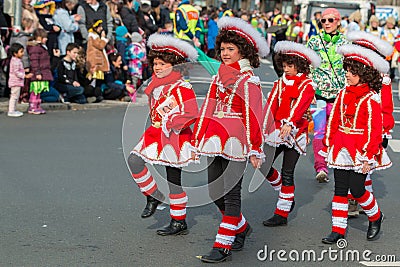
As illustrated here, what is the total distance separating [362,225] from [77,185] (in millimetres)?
2981

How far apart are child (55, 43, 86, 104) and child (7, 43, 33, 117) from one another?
128cm

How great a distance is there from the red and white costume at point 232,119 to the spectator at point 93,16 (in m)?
10.2

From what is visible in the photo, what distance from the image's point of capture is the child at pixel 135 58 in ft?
56.4

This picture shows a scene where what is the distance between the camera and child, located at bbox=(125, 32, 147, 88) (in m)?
17.2

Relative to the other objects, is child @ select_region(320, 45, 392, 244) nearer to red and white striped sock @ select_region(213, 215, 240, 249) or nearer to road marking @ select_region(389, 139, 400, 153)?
red and white striped sock @ select_region(213, 215, 240, 249)

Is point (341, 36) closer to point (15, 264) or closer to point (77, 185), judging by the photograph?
point (77, 185)

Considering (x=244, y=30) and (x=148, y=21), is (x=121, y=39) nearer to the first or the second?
(x=148, y=21)

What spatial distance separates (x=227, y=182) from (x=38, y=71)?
27.3 ft

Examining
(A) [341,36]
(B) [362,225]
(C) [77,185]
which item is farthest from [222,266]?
(A) [341,36]

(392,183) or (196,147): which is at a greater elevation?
(196,147)

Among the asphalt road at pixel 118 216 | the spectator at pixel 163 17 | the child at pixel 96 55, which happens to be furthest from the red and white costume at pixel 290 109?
the spectator at pixel 163 17

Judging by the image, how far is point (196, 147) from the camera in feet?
20.5

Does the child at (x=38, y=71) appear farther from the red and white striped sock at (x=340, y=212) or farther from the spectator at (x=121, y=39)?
the red and white striped sock at (x=340, y=212)

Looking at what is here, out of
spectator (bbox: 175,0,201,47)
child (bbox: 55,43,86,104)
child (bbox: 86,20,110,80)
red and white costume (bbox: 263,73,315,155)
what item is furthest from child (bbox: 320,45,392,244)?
spectator (bbox: 175,0,201,47)
